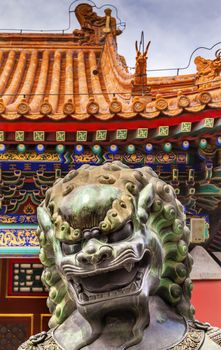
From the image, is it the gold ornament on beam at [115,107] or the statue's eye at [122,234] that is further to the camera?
the gold ornament on beam at [115,107]

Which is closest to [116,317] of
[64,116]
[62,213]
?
[62,213]

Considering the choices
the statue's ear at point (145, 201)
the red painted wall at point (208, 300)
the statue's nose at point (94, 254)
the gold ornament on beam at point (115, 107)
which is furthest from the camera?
the red painted wall at point (208, 300)

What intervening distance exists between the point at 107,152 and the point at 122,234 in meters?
3.09

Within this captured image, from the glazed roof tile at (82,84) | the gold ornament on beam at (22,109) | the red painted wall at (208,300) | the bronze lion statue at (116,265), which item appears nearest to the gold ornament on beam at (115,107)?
the glazed roof tile at (82,84)

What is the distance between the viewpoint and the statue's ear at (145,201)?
189 cm

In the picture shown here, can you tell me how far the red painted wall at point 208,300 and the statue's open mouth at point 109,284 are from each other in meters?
3.64

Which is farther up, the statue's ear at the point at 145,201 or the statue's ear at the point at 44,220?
the statue's ear at the point at 145,201

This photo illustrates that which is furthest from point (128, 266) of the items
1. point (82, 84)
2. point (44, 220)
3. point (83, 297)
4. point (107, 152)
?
point (82, 84)

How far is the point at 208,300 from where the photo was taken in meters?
5.41

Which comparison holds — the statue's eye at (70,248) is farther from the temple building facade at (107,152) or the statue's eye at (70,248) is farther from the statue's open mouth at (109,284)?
the temple building facade at (107,152)

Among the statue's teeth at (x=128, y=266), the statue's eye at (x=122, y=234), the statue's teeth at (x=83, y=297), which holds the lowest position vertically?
the statue's teeth at (x=83, y=297)

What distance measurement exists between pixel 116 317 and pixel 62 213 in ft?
1.06

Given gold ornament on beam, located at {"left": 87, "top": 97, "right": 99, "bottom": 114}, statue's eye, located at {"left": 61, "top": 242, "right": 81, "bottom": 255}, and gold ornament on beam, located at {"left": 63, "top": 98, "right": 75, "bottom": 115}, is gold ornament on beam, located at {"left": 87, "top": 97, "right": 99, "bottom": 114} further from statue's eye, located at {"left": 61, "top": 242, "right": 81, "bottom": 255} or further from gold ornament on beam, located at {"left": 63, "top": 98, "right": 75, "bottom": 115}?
statue's eye, located at {"left": 61, "top": 242, "right": 81, "bottom": 255}

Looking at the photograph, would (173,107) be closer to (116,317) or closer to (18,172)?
(18,172)
